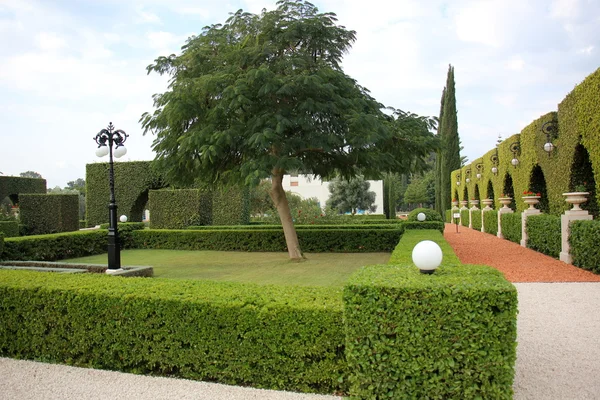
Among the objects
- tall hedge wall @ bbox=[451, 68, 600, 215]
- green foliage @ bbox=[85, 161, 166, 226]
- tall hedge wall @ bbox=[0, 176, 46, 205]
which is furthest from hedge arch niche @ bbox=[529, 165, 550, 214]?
tall hedge wall @ bbox=[0, 176, 46, 205]

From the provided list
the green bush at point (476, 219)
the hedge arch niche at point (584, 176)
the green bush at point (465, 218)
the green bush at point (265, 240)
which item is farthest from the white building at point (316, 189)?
the hedge arch niche at point (584, 176)

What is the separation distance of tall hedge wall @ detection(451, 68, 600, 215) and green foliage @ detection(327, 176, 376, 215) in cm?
1543

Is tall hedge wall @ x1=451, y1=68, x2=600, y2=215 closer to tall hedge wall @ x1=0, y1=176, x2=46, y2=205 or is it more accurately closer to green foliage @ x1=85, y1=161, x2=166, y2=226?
green foliage @ x1=85, y1=161, x2=166, y2=226

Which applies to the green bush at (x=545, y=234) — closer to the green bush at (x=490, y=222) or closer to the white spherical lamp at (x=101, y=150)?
the green bush at (x=490, y=222)

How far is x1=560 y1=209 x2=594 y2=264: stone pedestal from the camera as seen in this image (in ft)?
29.2

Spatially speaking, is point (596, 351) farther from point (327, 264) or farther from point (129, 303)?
point (327, 264)

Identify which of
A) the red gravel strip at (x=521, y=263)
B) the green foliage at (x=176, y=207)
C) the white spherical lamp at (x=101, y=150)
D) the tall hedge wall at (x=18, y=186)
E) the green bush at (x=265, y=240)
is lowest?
the red gravel strip at (x=521, y=263)

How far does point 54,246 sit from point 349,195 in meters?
23.0

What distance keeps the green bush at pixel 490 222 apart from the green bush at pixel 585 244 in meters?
8.41

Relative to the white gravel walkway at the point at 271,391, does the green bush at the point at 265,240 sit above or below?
above

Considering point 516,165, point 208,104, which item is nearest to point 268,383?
point 208,104

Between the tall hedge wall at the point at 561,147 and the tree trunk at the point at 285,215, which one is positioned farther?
the tree trunk at the point at 285,215

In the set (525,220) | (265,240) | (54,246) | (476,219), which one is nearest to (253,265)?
(265,240)

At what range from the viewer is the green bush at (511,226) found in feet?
43.7
